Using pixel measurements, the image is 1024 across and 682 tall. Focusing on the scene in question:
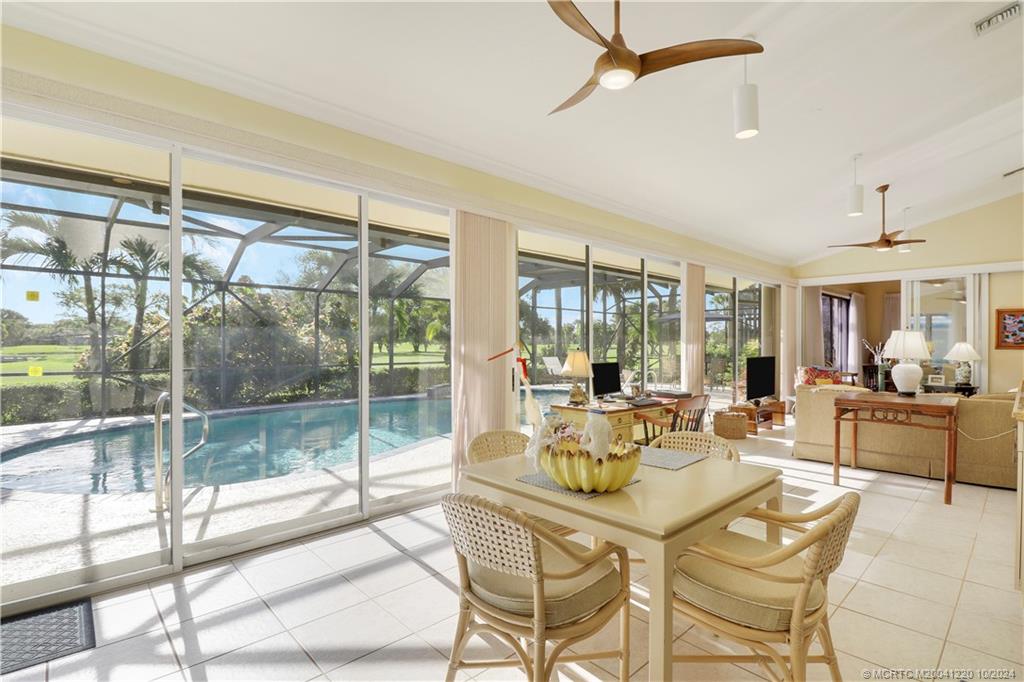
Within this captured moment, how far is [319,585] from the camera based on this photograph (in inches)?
105

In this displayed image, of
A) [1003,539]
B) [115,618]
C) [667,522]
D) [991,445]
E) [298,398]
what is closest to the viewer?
[667,522]

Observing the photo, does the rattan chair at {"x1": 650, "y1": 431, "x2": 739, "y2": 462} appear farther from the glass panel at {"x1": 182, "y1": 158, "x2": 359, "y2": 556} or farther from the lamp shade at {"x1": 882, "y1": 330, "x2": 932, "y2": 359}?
the lamp shade at {"x1": 882, "y1": 330, "x2": 932, "y2": 359}

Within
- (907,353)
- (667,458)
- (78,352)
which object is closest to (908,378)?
(907,353)

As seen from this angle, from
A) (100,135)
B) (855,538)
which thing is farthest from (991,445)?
(100,135)

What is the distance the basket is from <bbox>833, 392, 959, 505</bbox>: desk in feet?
5.41

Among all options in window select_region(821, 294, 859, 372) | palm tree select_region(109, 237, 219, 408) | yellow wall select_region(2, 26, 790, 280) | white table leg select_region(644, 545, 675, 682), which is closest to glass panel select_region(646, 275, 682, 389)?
yellow wall select_region(2, 26, 790, 280)

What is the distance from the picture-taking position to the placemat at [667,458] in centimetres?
220

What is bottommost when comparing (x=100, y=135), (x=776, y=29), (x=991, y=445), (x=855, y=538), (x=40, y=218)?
(x=855, y=538)

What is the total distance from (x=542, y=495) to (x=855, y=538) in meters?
2.76

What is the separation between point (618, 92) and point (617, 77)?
1.48 metres

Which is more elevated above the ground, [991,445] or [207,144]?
[207,144]

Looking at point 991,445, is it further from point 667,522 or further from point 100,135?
point 100,135

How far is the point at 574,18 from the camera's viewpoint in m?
1.84

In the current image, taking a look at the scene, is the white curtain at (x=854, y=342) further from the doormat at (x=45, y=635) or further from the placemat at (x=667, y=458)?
the doormat at (x=45, y=635)
